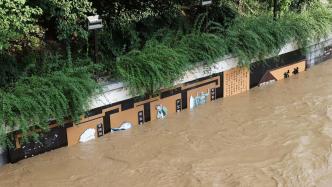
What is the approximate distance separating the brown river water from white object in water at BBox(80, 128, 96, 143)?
0.07 m

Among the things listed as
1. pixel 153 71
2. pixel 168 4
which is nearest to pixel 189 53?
pixel 153 71

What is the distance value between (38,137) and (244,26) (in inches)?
166

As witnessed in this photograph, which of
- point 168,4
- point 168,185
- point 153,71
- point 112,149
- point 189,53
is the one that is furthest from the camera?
point 168,4

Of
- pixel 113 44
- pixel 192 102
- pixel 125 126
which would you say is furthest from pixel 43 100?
pixel 192 102

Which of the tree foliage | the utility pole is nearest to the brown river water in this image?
the tree foliage

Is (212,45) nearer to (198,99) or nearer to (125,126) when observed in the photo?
(198,99)

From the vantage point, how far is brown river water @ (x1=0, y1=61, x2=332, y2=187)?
4832 millimetres

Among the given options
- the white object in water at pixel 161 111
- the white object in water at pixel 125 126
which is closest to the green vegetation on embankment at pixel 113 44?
the white object in water at pixel 161 111

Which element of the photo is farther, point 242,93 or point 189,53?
point 242,93

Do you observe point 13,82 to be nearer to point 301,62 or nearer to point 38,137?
point 38,137

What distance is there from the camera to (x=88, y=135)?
5762 millimetres

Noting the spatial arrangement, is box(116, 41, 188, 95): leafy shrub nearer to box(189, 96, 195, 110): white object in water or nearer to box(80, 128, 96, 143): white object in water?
box(189, 96, 195, 110): white object in water

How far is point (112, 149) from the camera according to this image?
5.60 m

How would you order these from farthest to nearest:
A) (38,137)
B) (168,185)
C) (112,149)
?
(112,149), (38,137), (168,185)
